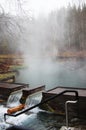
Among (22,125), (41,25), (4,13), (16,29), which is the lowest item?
(22,125)

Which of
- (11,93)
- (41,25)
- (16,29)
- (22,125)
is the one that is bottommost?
(22,125)

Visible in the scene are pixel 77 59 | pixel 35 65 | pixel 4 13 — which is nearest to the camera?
pixel 4 13

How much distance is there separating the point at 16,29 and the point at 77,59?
18.0 metres

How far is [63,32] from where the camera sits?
3077cm

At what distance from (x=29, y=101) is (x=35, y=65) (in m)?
20.8

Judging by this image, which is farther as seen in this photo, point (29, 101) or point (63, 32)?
point (63, 32)

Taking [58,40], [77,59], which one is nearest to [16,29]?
[77,59]

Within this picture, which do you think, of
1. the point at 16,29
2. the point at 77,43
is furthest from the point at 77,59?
the point at 16,29

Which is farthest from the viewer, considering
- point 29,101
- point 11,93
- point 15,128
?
point 11,93

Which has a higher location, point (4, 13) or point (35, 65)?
point (4, 13)

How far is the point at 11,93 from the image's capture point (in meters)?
9.11

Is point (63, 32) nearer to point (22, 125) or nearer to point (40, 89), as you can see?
point (40, 89)

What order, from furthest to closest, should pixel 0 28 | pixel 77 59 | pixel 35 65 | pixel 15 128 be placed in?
1. pixel 35 65
2. pixel 77 59
3. pixel 0 28
4. pixel 15 128

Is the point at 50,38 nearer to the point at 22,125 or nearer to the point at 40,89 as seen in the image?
the point at 40,89
